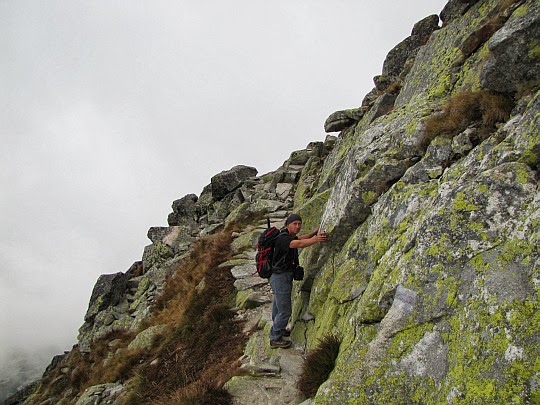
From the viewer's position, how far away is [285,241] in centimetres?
899

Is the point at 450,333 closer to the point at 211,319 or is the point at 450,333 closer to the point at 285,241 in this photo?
the point at 285,241

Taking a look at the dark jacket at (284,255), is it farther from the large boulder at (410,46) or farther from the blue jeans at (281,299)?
the large boulder at (410,46)

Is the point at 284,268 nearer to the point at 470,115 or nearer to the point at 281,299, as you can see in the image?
the point at 281,299

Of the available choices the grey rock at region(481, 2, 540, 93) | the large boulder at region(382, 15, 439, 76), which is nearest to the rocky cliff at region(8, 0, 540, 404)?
the grey rock at region(481, 2, 540, 93)

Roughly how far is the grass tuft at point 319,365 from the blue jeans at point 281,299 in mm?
2369

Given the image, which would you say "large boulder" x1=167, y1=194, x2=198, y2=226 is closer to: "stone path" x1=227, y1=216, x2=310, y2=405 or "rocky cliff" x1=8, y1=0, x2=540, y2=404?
"rocky cliff" x1=8, y1=0, x2=540, y2=404

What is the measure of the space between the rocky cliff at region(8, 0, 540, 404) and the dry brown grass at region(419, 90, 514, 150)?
0.03m

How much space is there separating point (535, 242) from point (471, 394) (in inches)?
77.7

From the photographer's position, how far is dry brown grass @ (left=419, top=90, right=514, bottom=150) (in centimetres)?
651

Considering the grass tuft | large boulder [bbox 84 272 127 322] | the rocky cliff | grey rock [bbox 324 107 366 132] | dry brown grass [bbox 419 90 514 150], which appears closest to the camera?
the rocky cliff

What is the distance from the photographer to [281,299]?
9156 millimetres

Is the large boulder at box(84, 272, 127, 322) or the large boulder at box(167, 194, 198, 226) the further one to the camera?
the large boulder at box(167, 194, 198, 226)

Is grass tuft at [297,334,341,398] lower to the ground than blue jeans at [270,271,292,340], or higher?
lower

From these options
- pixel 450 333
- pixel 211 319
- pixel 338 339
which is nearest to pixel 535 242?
pixel 450 333
